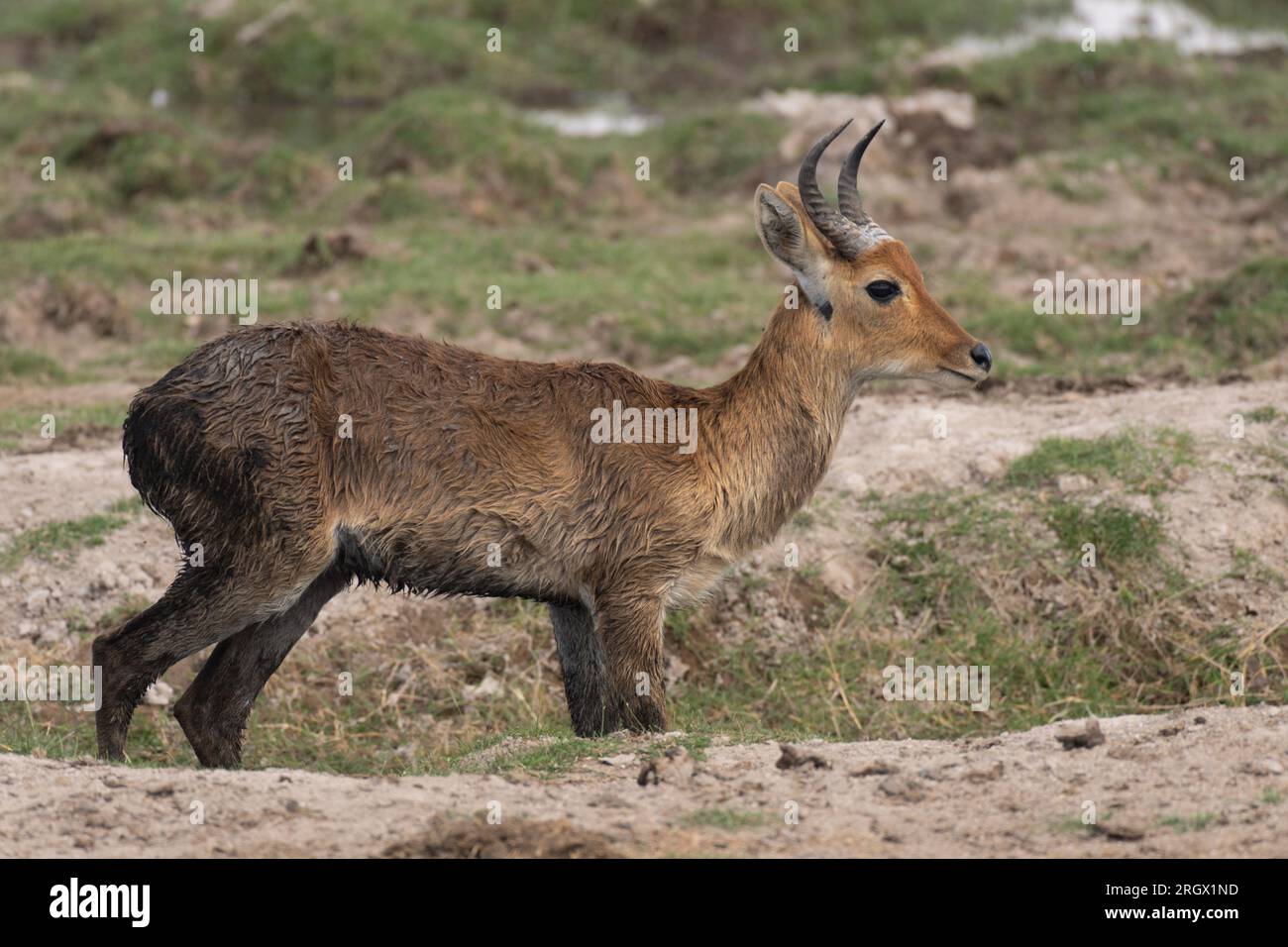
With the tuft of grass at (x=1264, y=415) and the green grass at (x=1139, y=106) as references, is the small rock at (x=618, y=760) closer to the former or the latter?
the tuft of grass at (x=1264, y=415)

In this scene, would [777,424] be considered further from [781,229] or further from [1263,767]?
[1263,767]

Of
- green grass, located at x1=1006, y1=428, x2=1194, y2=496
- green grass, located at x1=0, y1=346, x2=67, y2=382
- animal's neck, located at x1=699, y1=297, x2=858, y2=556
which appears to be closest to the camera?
animal's neck, located at x1=699, y1=297, x2=858, y2=556

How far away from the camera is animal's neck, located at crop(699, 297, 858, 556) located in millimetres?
7074

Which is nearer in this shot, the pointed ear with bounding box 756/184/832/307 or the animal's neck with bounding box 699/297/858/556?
the pointed ear with bounding box 756/184/832/307

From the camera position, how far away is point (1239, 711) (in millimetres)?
6559

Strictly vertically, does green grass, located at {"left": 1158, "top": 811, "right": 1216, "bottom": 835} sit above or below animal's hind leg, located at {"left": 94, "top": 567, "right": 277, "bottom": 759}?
below

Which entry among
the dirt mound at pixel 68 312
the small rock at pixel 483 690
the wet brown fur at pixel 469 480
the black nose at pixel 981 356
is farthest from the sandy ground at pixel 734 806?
the dirt mound at pixel 68 312

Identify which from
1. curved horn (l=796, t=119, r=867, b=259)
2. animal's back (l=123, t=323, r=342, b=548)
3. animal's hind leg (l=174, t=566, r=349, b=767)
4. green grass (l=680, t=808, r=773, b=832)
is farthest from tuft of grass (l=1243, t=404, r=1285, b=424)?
animal's back (l=123, t=323, r=342, b=548)

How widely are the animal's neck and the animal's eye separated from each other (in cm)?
25

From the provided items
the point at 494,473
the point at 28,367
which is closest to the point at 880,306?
→ the point at 494,473

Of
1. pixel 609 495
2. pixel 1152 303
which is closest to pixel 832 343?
pixel 609 495

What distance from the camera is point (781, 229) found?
707 cm

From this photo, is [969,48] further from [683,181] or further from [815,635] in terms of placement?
[815,635]

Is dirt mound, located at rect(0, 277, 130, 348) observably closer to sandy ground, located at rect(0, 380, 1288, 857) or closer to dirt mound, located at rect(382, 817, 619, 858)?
sandy ground, located at rect(0, 380, 1288, 857)
